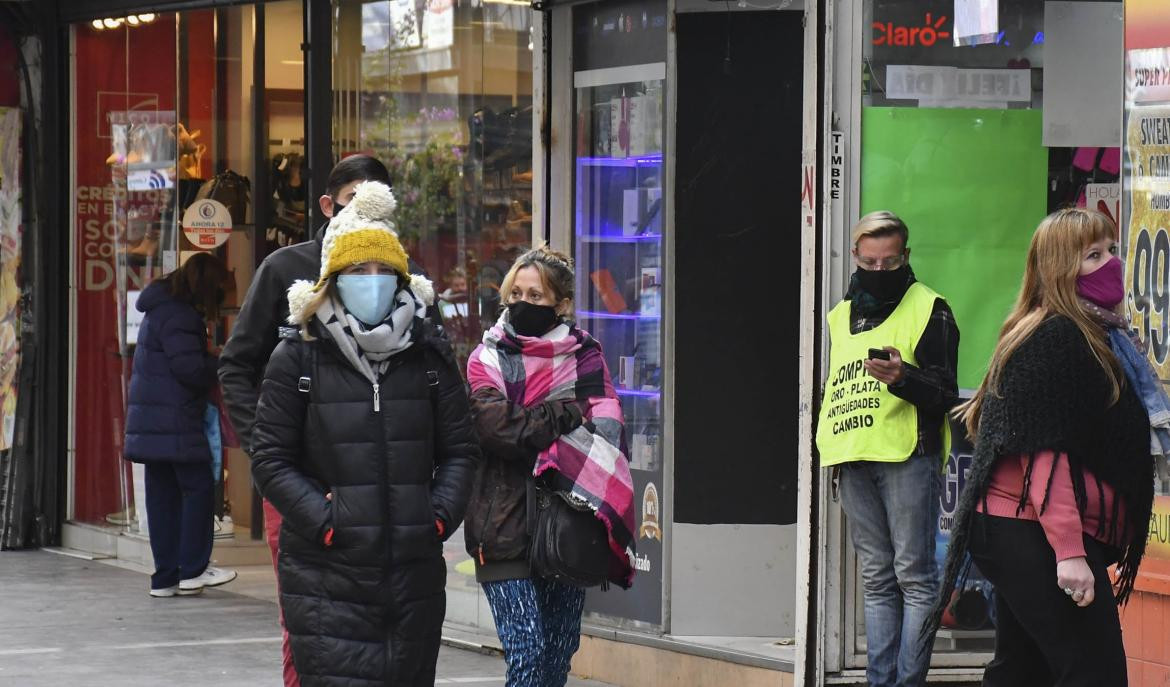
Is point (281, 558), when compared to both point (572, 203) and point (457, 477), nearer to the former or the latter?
point (457, 477)

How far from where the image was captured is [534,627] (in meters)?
5.99

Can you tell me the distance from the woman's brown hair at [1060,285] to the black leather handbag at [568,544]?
1551 mm

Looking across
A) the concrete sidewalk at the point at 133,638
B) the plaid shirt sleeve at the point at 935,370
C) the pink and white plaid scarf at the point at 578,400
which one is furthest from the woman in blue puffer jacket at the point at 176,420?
the plaid shirt sleeve at the point at 935,370

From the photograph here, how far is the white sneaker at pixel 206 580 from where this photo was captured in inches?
406

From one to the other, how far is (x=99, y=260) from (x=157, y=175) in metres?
0.85

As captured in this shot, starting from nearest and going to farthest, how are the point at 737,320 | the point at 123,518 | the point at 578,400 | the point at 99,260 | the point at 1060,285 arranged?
1. the point at 1060,285
2. the point at 578,400
3. the point at 737,320
4. the point at 123,518
5. the point at 99,260

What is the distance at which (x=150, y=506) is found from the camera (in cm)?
1022

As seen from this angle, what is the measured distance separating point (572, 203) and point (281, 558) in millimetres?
3475

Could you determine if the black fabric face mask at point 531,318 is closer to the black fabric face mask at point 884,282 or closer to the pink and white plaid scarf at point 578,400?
the pink and white plaid scarf at point 578,400

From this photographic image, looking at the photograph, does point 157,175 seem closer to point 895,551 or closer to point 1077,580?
point 895,551

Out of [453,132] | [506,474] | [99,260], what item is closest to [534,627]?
[506,474]

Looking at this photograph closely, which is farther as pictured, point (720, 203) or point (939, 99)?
point (720, 203)

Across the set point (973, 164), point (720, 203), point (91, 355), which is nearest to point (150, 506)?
point (91, 355)

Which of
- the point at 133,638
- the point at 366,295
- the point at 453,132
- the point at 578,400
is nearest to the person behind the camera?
the point at 366,295
